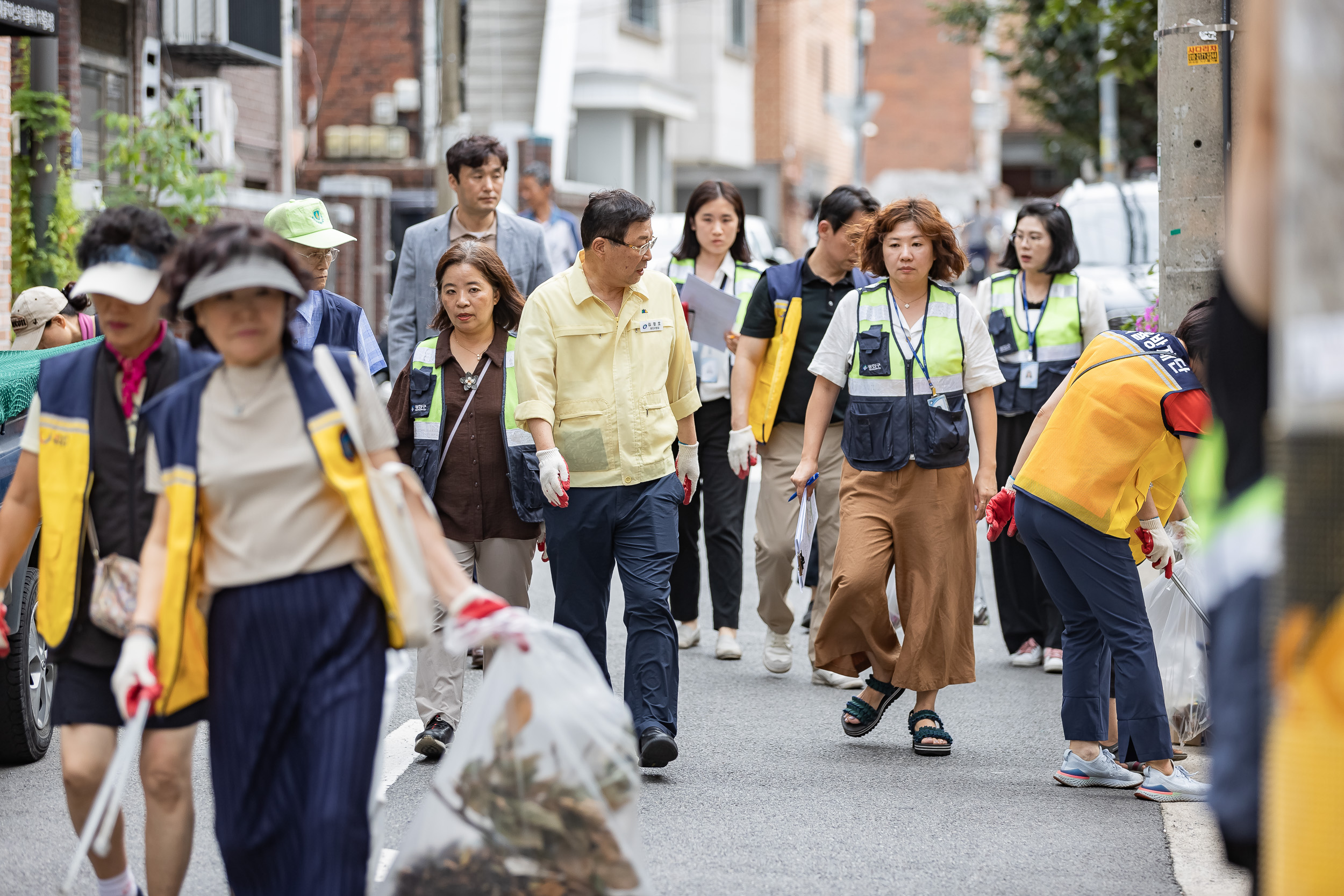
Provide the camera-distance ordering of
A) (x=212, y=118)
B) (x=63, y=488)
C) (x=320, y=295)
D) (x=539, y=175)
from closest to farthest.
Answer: (x=63, y=488) → (x=320, y=295) → (x=539, y=175) → (x=212, y=118)

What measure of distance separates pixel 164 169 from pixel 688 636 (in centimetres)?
798

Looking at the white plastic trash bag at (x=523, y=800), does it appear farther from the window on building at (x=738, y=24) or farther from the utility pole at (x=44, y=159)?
the window on building at (x=738, y=24)

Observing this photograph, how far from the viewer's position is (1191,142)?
674 cm

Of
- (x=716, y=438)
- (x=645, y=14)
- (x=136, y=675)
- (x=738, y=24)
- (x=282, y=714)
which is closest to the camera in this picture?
(x=136, y=675)

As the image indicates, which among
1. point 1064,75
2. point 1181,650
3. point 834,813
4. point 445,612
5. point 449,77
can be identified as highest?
point 1064,75

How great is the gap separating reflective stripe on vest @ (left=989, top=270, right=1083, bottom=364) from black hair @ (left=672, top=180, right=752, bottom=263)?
1423 mm

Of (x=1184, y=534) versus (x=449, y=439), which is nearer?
(x=1184, y=534)

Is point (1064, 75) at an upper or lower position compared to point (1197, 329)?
upper

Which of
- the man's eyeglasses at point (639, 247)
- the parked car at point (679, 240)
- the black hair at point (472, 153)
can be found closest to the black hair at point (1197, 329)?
the man's eyeglasses at point (639, 247)

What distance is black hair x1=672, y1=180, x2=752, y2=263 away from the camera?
8.44 m

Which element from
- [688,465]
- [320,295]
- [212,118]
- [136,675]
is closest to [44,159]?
[212,118]

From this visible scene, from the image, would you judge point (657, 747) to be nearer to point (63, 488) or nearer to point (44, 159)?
point (63, 488)

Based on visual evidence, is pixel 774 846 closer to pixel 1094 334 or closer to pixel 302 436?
pixel 302 436

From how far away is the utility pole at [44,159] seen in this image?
40.9 feet
